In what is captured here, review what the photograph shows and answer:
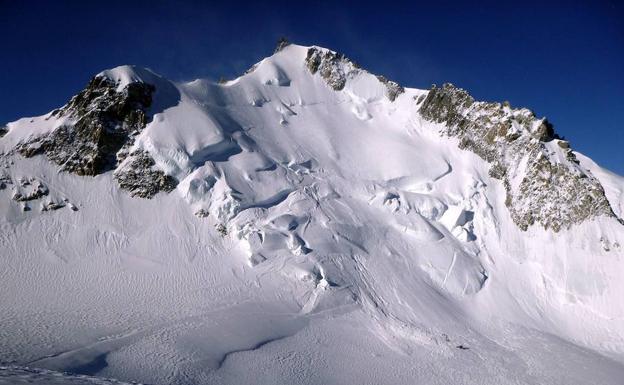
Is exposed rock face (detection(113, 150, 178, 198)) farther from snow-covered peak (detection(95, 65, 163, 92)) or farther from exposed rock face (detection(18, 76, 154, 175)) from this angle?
snow-covered peak (detection(95, 65, 163, 92))

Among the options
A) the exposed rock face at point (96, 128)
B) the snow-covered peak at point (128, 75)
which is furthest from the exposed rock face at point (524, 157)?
the exposed rock face at point (96, 128)

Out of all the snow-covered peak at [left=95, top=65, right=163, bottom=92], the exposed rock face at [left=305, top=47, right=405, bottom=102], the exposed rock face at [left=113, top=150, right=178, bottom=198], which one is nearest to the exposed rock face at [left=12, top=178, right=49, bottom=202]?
the exposed rock face at [left=113, top=150, right=178, bottom=198]

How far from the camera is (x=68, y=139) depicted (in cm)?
2984

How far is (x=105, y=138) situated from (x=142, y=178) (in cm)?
494

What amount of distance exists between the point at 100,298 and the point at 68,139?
15.0m

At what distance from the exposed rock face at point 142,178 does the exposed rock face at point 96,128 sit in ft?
4.98

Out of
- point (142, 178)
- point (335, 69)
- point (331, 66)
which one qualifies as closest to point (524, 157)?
point (335, 69)

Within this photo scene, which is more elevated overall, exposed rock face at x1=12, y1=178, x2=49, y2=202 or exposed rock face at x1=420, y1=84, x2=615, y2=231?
exposed rock face at x1=420, y1=84, x2=615, y2=231

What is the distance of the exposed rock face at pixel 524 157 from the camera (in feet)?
107

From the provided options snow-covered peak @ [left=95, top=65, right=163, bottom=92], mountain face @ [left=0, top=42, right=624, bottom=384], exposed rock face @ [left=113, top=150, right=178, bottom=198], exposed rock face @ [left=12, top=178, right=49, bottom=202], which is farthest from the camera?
snow-covered peak @ [left=95, top=65, right=163, bottom=92]

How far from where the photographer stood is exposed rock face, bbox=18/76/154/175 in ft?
95.2

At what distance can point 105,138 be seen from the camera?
98.7 ft

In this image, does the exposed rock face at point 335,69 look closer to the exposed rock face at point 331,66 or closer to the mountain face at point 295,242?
the exposed rock face at point 331,66

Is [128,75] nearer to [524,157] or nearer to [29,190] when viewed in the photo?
[29,190]
